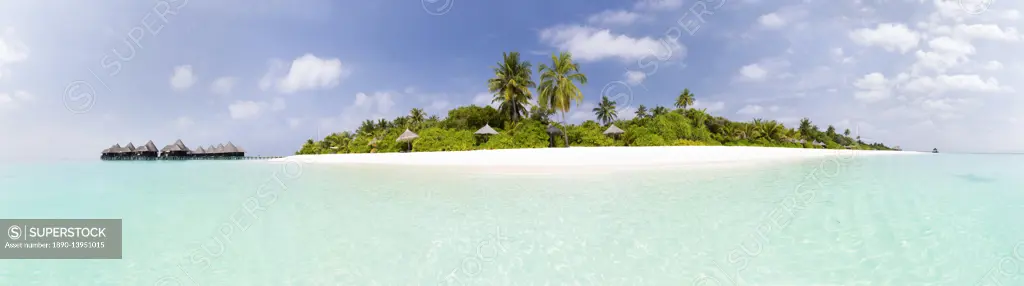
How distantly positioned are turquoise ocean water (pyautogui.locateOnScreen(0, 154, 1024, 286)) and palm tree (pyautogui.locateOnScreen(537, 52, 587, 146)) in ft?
72.7

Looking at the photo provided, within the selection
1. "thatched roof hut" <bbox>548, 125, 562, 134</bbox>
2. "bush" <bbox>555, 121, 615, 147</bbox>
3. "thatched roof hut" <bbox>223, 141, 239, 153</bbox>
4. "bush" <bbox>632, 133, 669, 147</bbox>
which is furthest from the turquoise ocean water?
"thatched roof hut" <bbox>223, 141, 239, 153</bbox>

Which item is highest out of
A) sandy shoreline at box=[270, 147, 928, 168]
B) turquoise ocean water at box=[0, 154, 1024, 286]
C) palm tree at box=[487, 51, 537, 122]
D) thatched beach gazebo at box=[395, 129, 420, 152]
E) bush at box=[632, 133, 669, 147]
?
palm tree at box=[487, 51, 537, 122]

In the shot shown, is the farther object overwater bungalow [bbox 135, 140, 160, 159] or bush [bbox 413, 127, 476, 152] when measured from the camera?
overwater bungalow [bbox 135, 140, 160, 159]

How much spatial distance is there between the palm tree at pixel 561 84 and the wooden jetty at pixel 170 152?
36878mm

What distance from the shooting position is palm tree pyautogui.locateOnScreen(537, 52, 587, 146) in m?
30.4

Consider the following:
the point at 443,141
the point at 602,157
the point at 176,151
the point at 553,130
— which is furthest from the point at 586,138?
the point at 176,151

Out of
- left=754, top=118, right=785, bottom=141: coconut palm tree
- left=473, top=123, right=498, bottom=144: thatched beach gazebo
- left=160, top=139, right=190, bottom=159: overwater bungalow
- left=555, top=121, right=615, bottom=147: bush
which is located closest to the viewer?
left=555, top=121, right=615, bottom=147: bush

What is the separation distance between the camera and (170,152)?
1858 inches

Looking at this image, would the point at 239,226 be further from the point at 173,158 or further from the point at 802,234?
the point at 173,158

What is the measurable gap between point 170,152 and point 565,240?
2253 inches

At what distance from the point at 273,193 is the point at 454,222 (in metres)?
6.18

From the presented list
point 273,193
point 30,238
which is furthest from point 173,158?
point 30,238

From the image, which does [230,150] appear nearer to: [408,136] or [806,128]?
[408,136]

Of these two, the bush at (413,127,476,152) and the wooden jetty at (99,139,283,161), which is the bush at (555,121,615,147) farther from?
the wooden jetty at (99,139,283,161)
